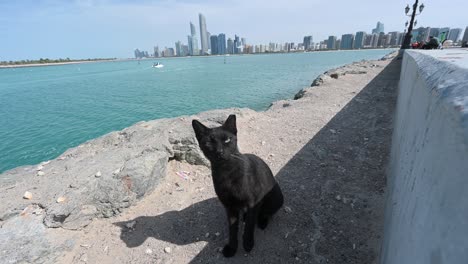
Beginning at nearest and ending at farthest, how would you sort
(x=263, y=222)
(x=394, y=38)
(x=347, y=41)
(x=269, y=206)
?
(x=269, y=206)
(x=263, y=222)
(x=394, y=38)
(x=347, y=41)

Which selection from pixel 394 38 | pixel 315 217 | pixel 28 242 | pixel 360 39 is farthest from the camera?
pixel 360 39

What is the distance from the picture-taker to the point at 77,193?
4680 millimetres

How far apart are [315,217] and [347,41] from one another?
652 feet

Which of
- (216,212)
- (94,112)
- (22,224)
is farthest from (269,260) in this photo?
(94,112)

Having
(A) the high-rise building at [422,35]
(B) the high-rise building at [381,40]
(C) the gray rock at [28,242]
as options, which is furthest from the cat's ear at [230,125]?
(B) the high-rise building at [381,40]

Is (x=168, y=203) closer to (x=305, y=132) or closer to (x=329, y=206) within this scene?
(x=329, y=206)

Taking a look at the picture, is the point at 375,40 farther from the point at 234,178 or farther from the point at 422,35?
the point at 234,178

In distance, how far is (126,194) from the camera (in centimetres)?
506

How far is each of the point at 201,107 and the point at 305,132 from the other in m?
16.6

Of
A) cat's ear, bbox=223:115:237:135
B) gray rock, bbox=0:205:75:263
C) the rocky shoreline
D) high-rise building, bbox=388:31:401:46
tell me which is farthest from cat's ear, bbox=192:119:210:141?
high-rise building, bbox=388:31:401:46

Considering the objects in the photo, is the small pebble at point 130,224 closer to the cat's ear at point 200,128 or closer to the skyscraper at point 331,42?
the cat's ear at point 200,128

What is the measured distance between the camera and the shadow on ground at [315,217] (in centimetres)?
383

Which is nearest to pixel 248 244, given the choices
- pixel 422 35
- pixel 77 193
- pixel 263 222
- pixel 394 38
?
pixel 263 222

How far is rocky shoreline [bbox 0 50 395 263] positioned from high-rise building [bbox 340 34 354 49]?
19481 centimetres
